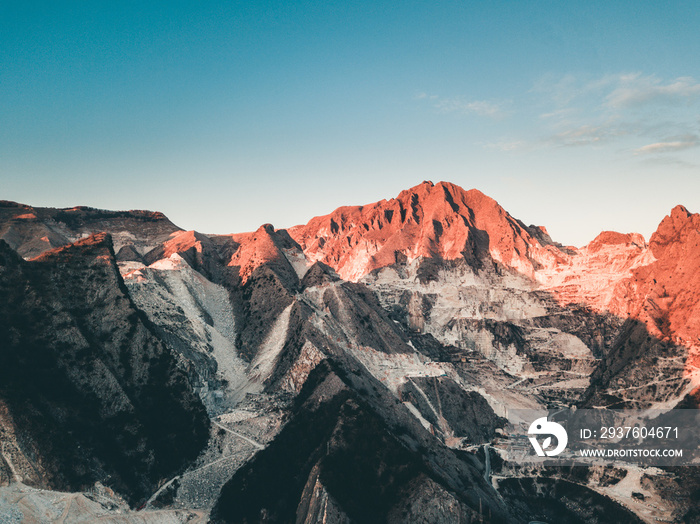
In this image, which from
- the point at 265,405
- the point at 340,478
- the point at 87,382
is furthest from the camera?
the point at 265,405

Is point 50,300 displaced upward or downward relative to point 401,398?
upward

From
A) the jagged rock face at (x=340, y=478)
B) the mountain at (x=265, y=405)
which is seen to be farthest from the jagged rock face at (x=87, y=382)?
the jagged rock face at (x=340, y=478)

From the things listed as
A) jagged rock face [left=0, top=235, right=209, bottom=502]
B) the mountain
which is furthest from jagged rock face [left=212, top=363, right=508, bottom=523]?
jagged rock face [left=0, top=235, right=209, bottom=502]

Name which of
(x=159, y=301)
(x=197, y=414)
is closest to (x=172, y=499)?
(x=197, y=414)

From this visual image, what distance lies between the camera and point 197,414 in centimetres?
11519

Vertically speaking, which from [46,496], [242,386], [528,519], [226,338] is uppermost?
[226,338]

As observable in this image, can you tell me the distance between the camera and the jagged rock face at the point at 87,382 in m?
87.9

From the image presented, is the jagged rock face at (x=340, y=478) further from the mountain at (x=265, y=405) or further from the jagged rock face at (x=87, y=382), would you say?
the jagged rock face at (x=87, y=382)

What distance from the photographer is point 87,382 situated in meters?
101

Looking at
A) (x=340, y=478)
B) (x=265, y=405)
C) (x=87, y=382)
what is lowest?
(x=340, y=478)

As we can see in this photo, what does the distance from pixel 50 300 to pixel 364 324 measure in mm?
91295

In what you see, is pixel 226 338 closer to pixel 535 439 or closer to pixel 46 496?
pixel 46 496

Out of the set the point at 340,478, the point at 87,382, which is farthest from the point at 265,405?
the point at 87,382

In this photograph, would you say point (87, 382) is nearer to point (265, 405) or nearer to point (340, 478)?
point (265, 405)
